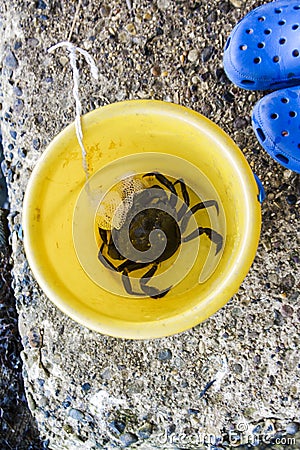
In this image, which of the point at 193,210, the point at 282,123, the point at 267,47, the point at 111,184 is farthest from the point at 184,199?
the point at 267,47

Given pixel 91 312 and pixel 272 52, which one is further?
pixel 272 52

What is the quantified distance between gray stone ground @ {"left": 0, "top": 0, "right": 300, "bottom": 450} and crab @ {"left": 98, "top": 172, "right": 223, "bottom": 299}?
0.75ft

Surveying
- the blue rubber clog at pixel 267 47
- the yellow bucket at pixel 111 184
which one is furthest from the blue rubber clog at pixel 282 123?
the yellow bucket at pixel 111 184

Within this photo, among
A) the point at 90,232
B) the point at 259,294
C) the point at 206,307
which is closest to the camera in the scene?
the point at 206,307

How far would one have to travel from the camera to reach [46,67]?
164 cm

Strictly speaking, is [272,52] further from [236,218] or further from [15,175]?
[15,175]

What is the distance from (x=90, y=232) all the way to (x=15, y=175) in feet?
1.32

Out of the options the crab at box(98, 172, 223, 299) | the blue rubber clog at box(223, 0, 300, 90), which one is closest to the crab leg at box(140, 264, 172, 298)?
the crab at box(98, 172, 223, 299)

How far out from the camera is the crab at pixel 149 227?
4.79 ft

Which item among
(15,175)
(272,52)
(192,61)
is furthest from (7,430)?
(272,52)

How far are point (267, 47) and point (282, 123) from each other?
213 millimetres

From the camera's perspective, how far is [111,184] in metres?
1.45

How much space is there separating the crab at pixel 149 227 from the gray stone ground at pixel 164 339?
9.0 inches

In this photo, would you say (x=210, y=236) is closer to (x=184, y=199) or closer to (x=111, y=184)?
(x=184, y=199)
